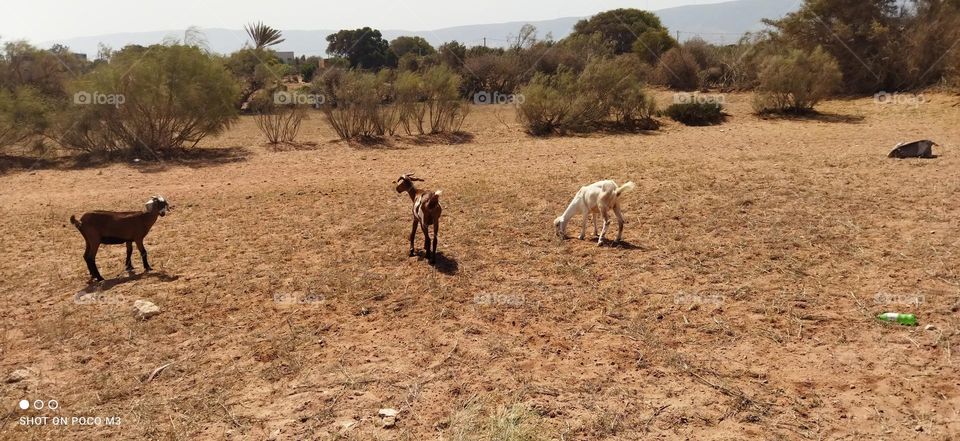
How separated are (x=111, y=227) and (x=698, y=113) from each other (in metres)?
18.1

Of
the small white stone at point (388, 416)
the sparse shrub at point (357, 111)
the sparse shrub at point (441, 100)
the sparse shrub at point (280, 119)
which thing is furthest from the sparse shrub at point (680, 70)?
the small white stone at point (388, 416)

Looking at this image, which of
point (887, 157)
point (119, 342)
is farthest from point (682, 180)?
point (119, 342)

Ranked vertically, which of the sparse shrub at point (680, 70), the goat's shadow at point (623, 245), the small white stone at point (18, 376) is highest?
the sparse shrub at point (680, 70)

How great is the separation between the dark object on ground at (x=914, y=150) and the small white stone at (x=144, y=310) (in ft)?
44.5

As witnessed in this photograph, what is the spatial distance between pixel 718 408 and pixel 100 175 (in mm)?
14214

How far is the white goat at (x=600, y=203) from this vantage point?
773cm

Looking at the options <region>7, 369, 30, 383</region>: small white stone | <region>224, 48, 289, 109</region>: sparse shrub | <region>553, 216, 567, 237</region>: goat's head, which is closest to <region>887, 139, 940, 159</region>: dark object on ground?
<region>553, 216, 567, 237</region>: goat's head

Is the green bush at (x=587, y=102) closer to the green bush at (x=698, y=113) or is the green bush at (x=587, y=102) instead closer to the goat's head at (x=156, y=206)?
the green bush at (x=698, y=113)

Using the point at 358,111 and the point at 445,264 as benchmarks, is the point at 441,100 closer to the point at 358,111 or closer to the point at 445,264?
the point at 358,111

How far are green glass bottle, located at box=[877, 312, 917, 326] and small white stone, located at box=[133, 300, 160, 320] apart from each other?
6758 millimetres

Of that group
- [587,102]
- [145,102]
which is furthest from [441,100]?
[145,102]

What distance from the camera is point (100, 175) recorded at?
45.8 feet

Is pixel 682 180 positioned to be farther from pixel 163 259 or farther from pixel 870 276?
pixel 163 259

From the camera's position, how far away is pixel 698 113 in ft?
67.2
